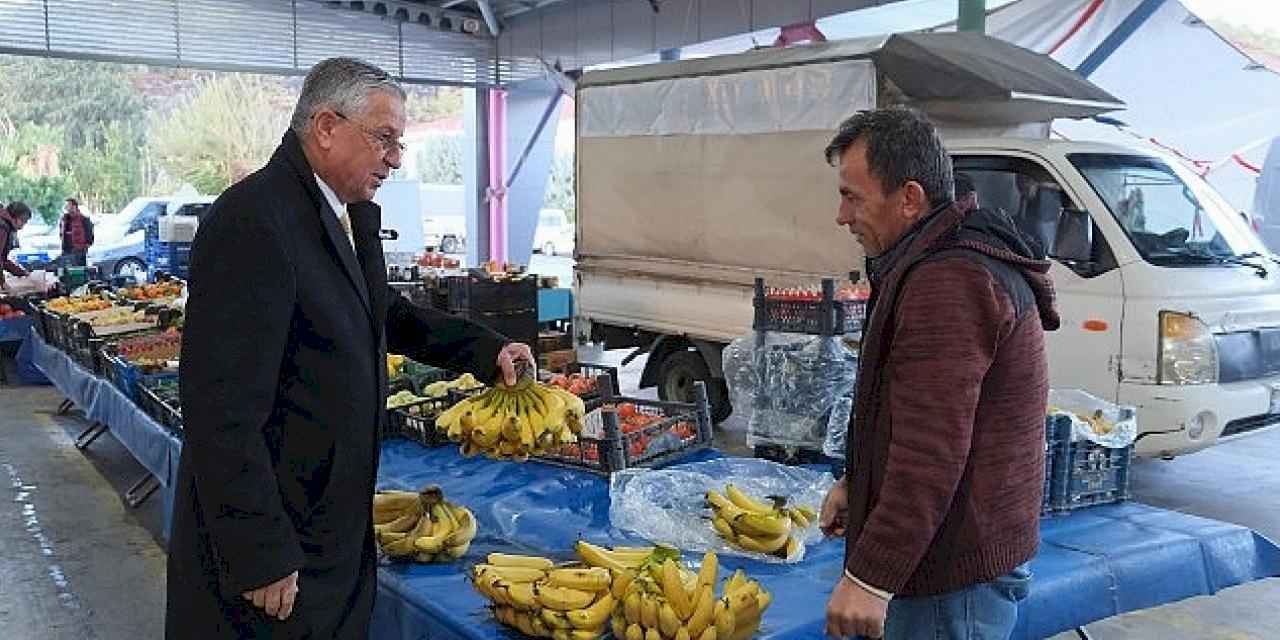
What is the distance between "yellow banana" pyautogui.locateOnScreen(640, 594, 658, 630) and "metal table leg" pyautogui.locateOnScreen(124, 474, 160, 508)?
15.1 ft

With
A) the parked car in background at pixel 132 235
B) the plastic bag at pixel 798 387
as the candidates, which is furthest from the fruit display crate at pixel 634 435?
the parked car in background at pixel 132 235

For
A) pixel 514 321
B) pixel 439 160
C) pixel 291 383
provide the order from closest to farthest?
1. pixel 291 383
2. pixel 514 321
3. pixel 439 160

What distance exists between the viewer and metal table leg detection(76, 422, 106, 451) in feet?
23.4

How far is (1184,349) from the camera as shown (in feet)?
17.3

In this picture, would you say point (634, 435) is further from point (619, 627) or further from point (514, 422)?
point (619, 627)

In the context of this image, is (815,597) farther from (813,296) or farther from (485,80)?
(485,80)

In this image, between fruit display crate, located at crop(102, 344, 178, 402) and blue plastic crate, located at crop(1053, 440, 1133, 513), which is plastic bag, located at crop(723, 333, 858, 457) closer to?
blue plastic crate, located at crop(1053, 440, 1133, 513)

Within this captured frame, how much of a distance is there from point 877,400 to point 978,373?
0.69ft

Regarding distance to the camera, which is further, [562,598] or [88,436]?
[88,436]

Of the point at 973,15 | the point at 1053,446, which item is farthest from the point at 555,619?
the point at 973,15

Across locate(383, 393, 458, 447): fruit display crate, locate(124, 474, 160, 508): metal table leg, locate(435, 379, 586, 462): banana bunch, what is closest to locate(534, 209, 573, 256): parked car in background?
locate(124, 474, 160, 508): metal table leg

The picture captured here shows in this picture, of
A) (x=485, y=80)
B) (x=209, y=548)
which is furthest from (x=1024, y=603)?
(x=485, y=80)

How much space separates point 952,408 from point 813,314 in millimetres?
2494

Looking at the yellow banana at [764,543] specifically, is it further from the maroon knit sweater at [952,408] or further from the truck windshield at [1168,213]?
the truck windshield at [1168,213]
